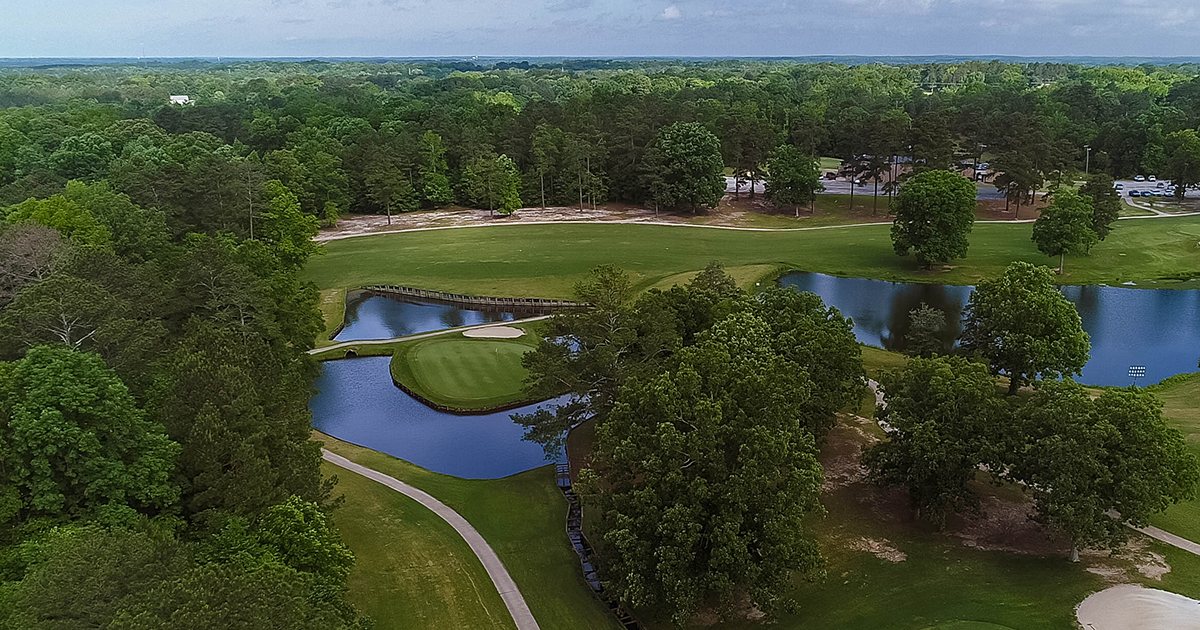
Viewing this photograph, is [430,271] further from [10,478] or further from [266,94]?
[266,94]

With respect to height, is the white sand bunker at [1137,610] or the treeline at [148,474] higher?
the treeline at [148,474]

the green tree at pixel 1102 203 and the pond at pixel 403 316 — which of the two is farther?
the green tree at pixel 1102 203

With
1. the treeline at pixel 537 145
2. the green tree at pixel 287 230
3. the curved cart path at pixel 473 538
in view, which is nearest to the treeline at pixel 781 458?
the curved cart path at pixel 473 538

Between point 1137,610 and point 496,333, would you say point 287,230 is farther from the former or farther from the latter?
point 1137,610

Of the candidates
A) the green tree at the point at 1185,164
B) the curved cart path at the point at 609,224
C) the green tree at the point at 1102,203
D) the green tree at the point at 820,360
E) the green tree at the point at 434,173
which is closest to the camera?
the green tree at the point at 820,360

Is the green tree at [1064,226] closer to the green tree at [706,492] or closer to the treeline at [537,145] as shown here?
the treeline at [537,145]

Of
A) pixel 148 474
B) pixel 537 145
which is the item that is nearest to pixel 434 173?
pixel 537 145

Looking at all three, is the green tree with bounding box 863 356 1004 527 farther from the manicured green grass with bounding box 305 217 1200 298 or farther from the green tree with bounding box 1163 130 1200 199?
the green tree with bounding box 1163 130 1200 199
